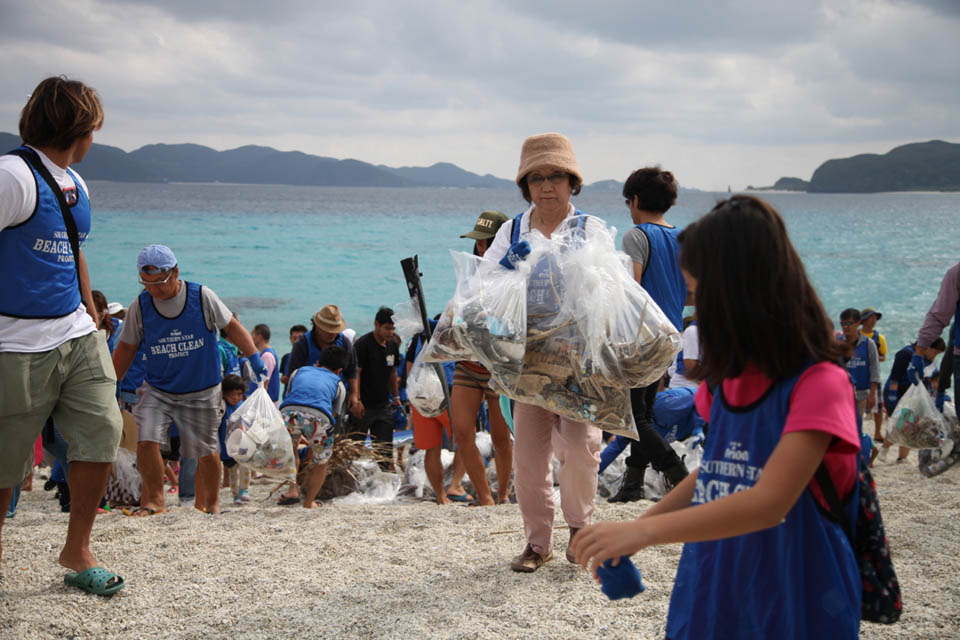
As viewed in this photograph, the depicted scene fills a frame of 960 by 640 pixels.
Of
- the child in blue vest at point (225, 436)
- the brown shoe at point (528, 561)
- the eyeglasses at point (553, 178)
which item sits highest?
the eyeglasses at point (553, 178)

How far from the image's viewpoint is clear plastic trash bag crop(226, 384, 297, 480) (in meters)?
5.41

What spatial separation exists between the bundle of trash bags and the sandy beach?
0.82 meters

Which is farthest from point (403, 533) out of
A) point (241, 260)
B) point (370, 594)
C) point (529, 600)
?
point (241, 260)

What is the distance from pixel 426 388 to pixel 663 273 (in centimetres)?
241

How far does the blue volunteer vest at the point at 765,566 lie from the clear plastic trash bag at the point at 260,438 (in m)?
4.03

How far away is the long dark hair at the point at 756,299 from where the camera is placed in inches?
66.8

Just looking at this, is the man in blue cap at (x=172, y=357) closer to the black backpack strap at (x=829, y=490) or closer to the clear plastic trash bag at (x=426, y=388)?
the clear plastic trash bag at (x=426, y=388)

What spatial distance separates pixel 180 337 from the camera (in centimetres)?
561

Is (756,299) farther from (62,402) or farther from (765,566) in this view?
(62,402)

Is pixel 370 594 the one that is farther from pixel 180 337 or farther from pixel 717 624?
pixel 180 337

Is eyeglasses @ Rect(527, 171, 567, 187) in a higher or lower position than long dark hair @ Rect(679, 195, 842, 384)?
higher

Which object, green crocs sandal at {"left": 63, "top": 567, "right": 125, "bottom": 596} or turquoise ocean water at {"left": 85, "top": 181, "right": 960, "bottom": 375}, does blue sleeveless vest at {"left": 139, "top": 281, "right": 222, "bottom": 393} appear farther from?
turquoise ocean water at {"left": 85, "top": 181, "right": 960, "bottom": 375}

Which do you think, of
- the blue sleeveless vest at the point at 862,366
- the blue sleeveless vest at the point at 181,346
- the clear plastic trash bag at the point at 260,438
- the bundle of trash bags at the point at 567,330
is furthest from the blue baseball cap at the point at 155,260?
the blue sleeveless vest at the point at 862,366

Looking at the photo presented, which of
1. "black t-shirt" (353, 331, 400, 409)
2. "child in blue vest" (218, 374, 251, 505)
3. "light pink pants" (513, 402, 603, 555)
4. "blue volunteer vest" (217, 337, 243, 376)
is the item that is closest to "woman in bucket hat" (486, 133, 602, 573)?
"light pink pants" (513, 402, 603, 555)
